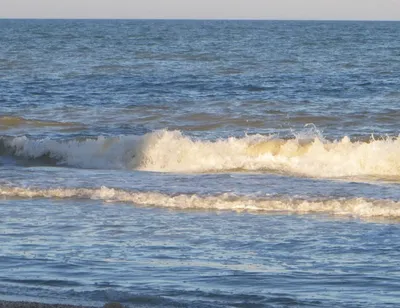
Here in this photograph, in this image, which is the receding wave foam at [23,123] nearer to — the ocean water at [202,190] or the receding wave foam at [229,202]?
the ocean water at [202,190]

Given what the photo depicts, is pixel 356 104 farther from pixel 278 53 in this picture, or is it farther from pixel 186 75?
pixel 278 53

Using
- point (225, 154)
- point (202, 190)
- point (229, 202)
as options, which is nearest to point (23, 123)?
point (225, 154)

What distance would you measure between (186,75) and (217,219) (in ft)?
72.8

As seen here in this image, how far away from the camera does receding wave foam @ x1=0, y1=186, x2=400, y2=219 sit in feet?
37.7

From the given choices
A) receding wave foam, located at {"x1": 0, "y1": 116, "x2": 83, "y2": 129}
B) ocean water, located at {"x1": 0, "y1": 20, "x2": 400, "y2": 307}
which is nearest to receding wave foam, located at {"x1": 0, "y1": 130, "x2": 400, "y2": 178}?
ocean water, located at {"x1": 0, "y1": 20, "x2": 400, "y2": 307}

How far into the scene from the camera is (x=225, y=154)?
16875 mm

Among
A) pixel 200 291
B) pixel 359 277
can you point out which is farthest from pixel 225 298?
pixel 359 277

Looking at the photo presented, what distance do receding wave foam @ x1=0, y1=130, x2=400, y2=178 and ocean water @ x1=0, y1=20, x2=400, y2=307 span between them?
0.13 ft

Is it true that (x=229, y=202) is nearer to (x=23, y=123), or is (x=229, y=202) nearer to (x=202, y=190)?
(x=202, y=190)

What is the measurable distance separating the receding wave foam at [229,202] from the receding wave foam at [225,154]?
322cm

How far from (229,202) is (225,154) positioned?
4755 millimetres

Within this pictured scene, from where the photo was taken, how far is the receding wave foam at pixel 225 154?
1572 centimetres

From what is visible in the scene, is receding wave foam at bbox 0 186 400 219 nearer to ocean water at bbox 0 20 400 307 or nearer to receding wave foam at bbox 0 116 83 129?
ocean water at bbox 0 20 400 307

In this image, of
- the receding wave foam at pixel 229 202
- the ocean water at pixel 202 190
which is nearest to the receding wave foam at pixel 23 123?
the ocean water at pixel 202 190
